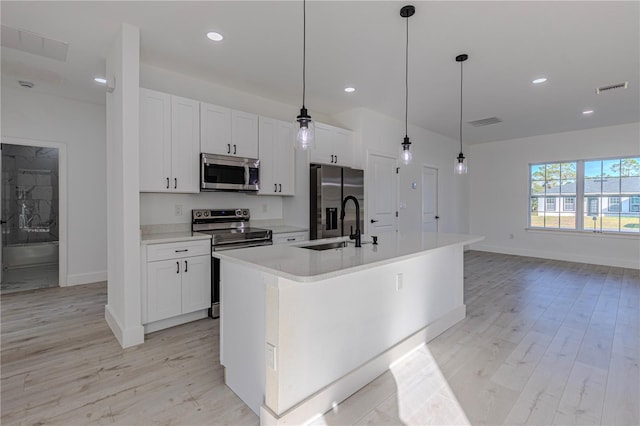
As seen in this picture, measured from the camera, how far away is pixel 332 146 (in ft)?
15.1

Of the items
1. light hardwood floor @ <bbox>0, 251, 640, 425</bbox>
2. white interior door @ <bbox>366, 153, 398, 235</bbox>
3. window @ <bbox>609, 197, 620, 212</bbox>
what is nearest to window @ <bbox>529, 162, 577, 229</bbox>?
window @ <bbox>609, 197, 620, 212</bbox>

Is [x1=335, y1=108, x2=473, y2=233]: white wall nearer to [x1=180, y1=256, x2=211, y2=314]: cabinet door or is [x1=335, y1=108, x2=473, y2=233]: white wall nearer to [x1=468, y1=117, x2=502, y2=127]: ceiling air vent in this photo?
[x1=468, y1=117, x2=502, y2=127]: ceiling air vent

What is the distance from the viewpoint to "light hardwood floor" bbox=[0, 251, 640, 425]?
180cm

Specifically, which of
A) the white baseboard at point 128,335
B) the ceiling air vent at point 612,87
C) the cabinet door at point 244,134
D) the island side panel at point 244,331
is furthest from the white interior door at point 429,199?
the white baseboard at point 128,335

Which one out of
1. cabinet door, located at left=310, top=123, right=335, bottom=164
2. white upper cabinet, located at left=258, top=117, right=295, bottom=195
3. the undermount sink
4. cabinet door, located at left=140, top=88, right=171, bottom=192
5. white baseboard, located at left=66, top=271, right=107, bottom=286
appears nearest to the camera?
the undermount sink

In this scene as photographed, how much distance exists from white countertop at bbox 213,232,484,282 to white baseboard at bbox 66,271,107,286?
3891 mm

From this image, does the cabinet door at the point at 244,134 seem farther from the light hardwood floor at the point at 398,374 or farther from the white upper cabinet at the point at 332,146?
the light hardwood floor at the point at 398,374

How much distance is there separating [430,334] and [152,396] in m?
2.20

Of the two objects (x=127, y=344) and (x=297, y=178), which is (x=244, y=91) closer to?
(x=297, y=178)

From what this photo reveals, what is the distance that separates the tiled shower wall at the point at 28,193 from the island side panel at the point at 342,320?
5583mm

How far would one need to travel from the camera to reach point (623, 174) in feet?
19.6

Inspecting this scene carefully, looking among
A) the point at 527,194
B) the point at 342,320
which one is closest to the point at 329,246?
the point at 342,320

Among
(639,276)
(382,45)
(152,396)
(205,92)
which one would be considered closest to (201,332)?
(152,396)

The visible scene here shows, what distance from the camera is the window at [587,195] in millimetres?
5932
